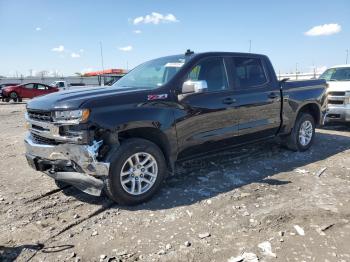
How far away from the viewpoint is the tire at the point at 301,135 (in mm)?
7039

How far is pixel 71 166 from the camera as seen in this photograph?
439 cm

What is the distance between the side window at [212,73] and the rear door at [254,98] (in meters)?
0.21

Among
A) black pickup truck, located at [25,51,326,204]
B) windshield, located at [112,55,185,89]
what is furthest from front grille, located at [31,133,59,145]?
windshield, located at [112,55,185,89]

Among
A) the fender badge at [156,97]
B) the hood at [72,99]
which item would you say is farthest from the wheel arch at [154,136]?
the hood at [72,99]

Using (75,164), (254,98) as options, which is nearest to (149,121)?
(75,164)

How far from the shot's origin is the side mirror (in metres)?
4.79

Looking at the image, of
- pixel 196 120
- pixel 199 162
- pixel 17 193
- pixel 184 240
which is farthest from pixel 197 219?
pixel 17 193

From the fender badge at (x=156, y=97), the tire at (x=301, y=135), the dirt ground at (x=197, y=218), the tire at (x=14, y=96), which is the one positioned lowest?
the dirt ground at (x=197, y=218)

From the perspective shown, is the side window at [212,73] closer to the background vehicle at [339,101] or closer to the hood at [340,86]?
the background vehicle at [339,101]

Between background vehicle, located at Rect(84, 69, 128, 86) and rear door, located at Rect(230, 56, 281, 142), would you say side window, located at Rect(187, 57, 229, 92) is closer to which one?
rear door, located at Rect(230, 56, 281, 142)

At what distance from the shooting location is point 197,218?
420 cm

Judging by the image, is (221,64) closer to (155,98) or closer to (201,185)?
(155,98)

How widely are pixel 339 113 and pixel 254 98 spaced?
4570 millimetres

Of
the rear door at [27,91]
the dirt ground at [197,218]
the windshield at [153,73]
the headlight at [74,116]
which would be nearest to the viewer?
the dirt ground at [197,218]
